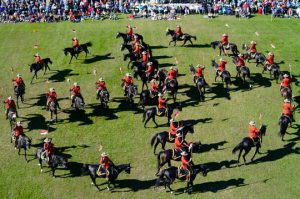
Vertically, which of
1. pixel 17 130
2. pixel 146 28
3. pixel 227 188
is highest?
pixel 146 28

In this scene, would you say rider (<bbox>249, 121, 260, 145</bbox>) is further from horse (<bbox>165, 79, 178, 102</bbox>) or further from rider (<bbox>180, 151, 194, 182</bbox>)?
horse (<bbox>165, 79, 178, 102</bbox>)

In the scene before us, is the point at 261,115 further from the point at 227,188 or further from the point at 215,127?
the point at 227,188

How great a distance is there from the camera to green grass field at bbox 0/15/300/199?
27062 millimetres

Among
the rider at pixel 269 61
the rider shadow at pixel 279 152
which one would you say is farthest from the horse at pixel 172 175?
the rider at pixel 269 61

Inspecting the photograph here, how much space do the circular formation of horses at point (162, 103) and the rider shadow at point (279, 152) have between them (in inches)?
33.8

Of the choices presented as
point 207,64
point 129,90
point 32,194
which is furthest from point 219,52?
point 32,194

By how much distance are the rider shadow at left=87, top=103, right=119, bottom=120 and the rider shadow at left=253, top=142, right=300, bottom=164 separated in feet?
36.5

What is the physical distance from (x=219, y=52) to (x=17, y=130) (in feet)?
75.7

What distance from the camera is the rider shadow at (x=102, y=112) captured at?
34812 mm

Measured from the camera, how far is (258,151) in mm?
29844

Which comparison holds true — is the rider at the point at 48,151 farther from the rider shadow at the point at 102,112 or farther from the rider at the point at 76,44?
the rider at the point at 76,44

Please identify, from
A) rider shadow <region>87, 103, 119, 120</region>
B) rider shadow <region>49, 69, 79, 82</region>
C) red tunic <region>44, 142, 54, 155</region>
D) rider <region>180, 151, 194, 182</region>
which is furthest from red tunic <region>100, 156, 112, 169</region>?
rider shadow <region>49, 69, 79, 82</region>

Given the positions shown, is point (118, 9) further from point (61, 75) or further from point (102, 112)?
point (102, 112)

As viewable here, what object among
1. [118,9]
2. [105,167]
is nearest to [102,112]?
[105,167]
